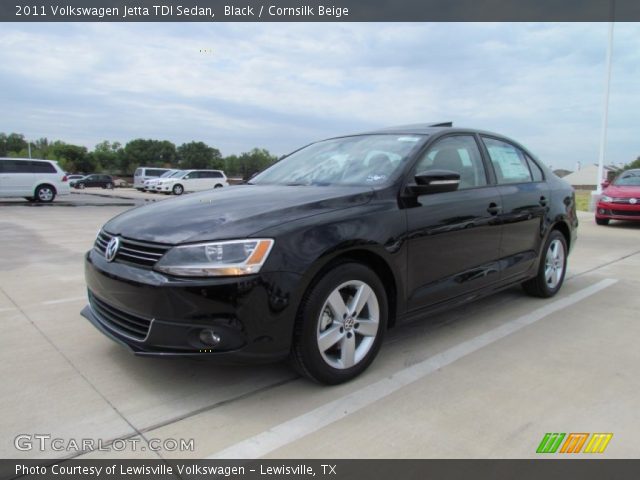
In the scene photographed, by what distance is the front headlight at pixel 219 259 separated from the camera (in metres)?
2.46

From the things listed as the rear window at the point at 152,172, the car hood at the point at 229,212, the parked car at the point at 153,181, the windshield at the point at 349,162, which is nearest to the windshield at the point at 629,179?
the windshield at the point at 349,162

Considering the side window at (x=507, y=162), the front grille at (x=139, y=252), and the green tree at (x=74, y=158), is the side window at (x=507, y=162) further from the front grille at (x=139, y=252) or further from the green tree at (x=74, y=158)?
the green tree at (x=74, y=158)

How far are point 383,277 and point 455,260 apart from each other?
2.38 feet

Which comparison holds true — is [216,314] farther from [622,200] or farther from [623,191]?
[623,191]

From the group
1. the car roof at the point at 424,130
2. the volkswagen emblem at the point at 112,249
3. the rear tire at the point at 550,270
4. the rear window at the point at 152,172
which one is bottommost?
the rear tire at the point at 550,270

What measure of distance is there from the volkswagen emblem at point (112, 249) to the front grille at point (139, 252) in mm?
22

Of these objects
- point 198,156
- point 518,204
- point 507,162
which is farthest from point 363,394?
point 198,156

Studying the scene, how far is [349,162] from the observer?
3.66m

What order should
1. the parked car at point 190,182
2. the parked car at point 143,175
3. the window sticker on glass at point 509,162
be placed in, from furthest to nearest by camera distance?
the parked car at point 143,175 → the parked car at point 190,182 → the window sticker on glass at point 509,162

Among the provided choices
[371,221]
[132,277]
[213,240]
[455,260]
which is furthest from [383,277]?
[132,277]

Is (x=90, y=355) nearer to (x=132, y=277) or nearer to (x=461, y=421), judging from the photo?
(x=132, y=277)

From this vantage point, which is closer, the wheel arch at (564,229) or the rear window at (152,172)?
the wheel arch at (564,229)

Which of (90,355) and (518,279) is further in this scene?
(518,279)

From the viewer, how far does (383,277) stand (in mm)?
3115
